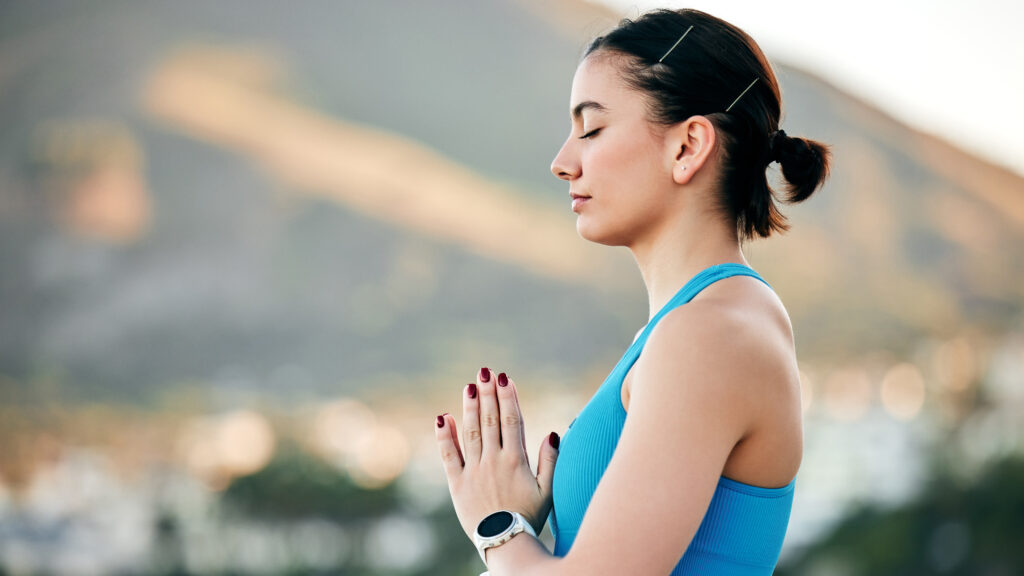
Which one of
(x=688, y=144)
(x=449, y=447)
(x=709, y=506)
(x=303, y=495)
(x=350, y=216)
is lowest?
(x=303, y=495)

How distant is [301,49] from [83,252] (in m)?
1.43

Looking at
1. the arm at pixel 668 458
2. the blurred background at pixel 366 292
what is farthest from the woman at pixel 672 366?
the blurred background at pixel 366 292

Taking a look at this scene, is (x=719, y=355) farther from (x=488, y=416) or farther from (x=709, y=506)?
(x=488, y=416)

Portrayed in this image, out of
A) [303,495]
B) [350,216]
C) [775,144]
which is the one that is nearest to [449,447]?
[775,144]

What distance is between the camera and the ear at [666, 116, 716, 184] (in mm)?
1052

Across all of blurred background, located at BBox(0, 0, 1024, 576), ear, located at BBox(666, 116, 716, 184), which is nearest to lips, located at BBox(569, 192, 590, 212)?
ear, located at BBox(666, 116, 716, 184)

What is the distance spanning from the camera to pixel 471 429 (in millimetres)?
1074

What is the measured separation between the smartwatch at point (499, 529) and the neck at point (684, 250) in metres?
0.27

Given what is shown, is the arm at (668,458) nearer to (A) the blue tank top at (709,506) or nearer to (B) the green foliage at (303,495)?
(A) the blue tank top at (709,506)

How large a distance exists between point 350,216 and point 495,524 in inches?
151

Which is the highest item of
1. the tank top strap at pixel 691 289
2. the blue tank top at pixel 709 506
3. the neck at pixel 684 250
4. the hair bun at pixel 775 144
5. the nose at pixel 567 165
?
the nose at pixel 567 165

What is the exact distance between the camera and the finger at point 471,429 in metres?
1.07

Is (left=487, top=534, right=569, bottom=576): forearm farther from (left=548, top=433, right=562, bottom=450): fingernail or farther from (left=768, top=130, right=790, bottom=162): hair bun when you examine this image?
(left=768, top=130, right=790, bottom=162): hair bun

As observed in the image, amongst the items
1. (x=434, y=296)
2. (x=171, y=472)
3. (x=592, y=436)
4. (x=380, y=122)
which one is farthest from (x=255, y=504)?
(x=592, y=436)
